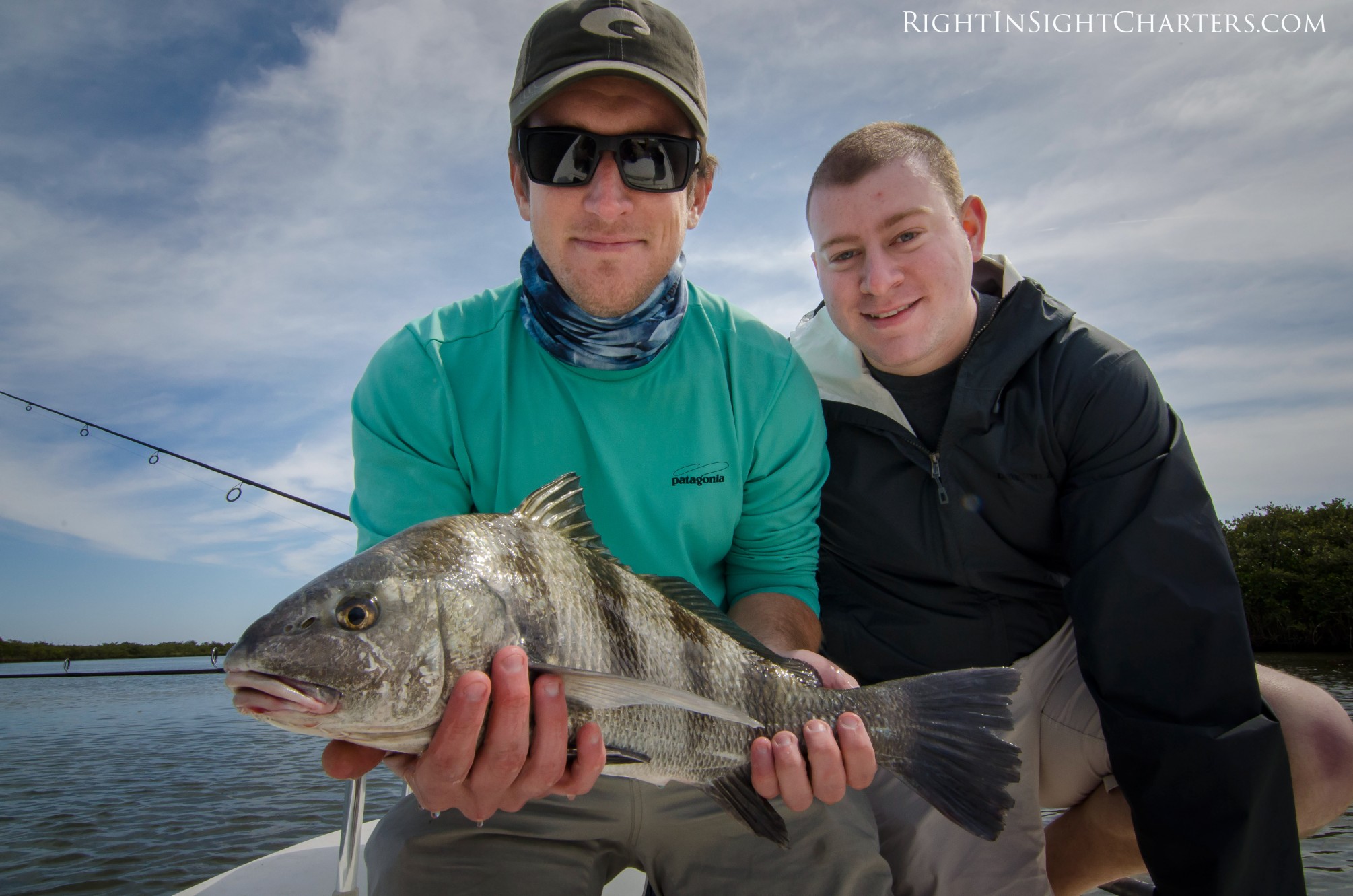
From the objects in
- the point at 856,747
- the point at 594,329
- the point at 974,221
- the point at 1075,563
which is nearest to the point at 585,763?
the point at 856,747

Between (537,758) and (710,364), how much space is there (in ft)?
5.76

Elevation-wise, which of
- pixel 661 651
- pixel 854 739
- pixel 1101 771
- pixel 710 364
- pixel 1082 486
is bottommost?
pixel 1101 771

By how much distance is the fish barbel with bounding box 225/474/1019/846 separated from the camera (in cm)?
173

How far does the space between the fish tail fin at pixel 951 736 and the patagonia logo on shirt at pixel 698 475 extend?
37.9 inches

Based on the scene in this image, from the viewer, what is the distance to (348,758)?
2.01 meters

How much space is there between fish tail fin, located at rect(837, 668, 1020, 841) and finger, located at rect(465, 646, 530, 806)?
1081mm

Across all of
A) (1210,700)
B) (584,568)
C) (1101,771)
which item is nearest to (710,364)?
(584,568)

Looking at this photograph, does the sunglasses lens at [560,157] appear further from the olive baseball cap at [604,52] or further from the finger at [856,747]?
the finger at [856,747]

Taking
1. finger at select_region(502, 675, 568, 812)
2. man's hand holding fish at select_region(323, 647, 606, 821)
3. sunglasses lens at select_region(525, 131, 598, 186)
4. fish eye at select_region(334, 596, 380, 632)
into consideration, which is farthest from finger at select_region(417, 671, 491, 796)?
sunglasses lens at select_region(525, 131, 598, 186)

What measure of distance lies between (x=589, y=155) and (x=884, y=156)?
1504mm

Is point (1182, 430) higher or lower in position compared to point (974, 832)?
higher

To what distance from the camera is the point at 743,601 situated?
308 centimetres

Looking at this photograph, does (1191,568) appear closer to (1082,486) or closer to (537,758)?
(1082,486)

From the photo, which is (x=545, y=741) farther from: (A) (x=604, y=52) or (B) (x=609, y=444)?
(A) (x=604, y=52)
